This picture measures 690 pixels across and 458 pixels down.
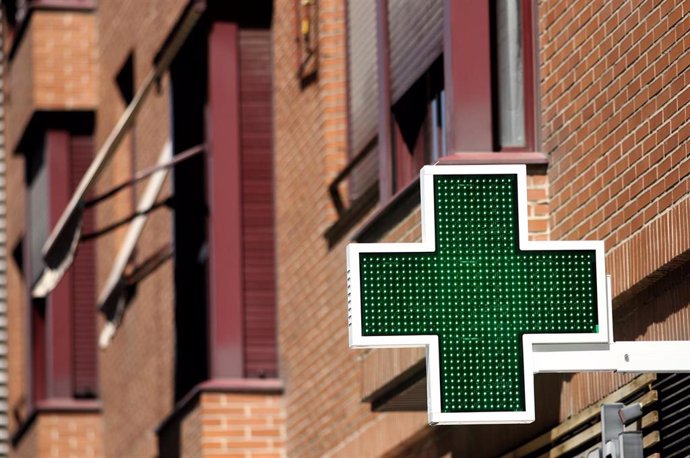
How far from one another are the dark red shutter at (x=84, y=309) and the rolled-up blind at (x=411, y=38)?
1228cm

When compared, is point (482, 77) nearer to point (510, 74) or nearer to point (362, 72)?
point (510, 74)

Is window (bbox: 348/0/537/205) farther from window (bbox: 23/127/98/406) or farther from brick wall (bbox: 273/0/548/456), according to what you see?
window (bbox: 23/127/98/406)

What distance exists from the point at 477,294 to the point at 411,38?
5.16m

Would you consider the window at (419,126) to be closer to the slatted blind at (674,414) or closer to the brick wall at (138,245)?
the slatted blind at (674,414)

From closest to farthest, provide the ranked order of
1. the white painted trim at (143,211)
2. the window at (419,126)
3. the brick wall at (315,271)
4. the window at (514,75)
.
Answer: the window at (514,75) → the window at (419,126) → the brick wall at (315,271) → the white painted trim at (143,211)

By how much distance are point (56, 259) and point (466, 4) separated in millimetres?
7511

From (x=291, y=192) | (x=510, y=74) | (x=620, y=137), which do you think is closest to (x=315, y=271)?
(x=291, y=192)

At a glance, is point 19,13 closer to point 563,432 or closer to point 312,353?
point 312,353

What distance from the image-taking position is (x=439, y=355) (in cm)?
713

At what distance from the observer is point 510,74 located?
11.2 metres

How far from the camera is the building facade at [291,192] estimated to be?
9.73m

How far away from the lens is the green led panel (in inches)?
281

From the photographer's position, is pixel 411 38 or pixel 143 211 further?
pixel 143 211

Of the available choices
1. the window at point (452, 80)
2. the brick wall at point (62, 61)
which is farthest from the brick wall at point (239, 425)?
the brick wall at point (62, 61)
